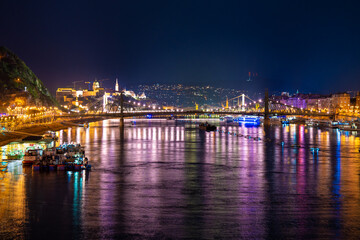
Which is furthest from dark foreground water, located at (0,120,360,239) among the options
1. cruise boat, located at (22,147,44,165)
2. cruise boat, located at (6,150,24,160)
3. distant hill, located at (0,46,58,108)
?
distant hill, located at (0,46,58,108)

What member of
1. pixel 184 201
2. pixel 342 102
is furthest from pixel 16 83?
pixel 342 102

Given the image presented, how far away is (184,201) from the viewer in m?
17.5

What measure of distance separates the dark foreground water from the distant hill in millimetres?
51067

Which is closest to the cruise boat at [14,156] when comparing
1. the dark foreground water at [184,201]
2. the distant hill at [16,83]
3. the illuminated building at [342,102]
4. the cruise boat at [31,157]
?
the dark foreground water at [184,201]

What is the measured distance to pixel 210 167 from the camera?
2822cm

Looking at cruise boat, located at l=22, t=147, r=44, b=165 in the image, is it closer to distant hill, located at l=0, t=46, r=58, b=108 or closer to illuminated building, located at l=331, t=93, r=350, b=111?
distant hill, located at l=0, t=46, r=58, b=108

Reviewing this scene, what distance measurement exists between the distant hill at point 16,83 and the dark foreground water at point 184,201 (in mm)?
51067

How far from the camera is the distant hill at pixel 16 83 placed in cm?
7462

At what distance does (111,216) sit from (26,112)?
6671 centimetres

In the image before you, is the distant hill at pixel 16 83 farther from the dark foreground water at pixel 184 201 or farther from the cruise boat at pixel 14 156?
the dark foreground water at pixel 184 201

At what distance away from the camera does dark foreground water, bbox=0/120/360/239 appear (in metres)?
13.6

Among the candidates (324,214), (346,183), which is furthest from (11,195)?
(346,183)

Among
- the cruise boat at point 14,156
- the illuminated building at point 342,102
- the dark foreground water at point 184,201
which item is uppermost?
the illuminated building at point 342,102

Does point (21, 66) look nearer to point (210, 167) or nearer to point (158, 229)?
point (210, 167)
